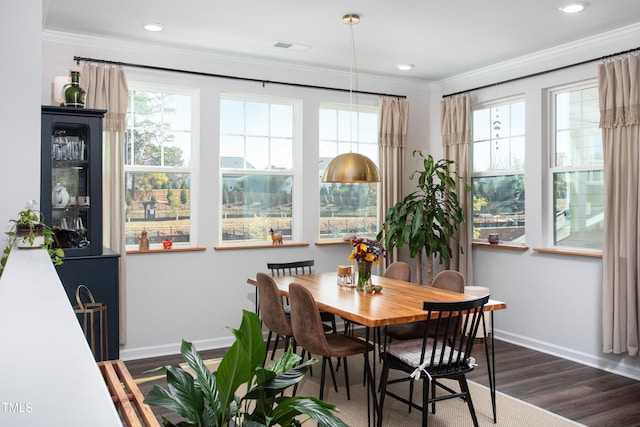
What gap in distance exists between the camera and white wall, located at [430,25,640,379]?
4.57m

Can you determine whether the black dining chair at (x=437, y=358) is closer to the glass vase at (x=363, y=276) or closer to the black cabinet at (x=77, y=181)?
the glass vase at (x=363, y=276)

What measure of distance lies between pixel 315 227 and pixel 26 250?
331 centimetres

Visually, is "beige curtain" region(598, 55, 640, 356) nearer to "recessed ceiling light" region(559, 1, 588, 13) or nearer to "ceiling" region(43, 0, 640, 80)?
"ceiling" region(43, 0, 640, 80)

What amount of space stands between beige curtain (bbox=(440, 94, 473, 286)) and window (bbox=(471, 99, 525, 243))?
0.46 ft

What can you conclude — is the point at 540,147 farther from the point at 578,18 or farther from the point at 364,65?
the point at 364,65

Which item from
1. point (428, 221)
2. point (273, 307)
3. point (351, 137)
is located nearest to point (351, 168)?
point (273, 307)

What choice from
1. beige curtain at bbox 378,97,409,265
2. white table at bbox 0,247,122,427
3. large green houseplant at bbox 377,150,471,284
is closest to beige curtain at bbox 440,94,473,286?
large green houseplant at bbox 377,150,471,284

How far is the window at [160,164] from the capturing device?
4.88m

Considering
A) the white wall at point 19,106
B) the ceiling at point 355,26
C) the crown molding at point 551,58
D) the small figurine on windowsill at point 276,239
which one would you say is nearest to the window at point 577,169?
the crown molding at point 551,58

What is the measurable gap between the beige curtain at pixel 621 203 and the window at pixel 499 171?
1.04 metres

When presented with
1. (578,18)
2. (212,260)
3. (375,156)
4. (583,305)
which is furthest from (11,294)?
(375,156)

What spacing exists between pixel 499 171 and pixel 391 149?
1187mm

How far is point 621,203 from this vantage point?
168 inches

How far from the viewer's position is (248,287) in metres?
5.36
